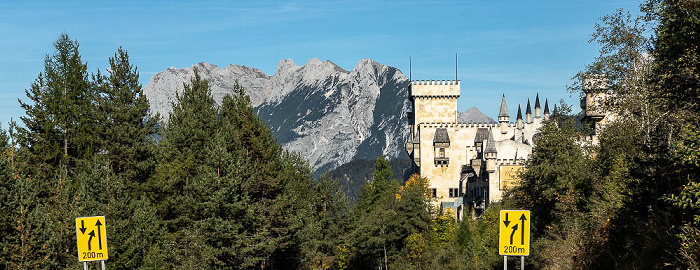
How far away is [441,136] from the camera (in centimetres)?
10156

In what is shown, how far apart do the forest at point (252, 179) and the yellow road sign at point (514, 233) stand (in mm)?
3163

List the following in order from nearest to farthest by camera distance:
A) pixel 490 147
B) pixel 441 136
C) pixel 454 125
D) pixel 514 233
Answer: pixel 514 233 < pixel 490 147 < pixel 441 136 < pixel 454 125

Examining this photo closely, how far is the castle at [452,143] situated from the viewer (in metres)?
94.6

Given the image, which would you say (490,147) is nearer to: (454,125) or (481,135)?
(481,135)

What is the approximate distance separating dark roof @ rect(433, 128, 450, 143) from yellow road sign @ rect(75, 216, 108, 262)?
86823 mm

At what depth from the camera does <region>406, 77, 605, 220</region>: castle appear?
9462cm

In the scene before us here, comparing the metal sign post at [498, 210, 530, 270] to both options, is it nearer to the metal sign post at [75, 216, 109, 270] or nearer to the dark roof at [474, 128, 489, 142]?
the metal sign post at [75, 216, 109, 270]

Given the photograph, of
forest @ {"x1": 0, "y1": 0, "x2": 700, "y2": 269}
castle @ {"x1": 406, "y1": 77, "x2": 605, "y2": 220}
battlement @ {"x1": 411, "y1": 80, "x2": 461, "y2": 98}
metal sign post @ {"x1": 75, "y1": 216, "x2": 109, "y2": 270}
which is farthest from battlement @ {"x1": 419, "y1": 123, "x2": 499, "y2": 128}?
metal sign post @ {"x1": 75, "y1": 216, "x2": 109, "y2": 270}

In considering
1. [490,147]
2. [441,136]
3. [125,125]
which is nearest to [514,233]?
[125,125]

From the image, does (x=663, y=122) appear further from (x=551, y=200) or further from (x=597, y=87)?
(x=551, y=200)

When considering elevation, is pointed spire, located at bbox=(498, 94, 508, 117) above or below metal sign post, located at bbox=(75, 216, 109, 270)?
above

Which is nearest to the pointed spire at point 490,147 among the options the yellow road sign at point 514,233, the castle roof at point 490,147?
the castle roof at point 490,147

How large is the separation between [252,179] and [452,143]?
66.5 metres

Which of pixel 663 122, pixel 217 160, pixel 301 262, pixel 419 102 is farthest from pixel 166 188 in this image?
pixel 419 102
